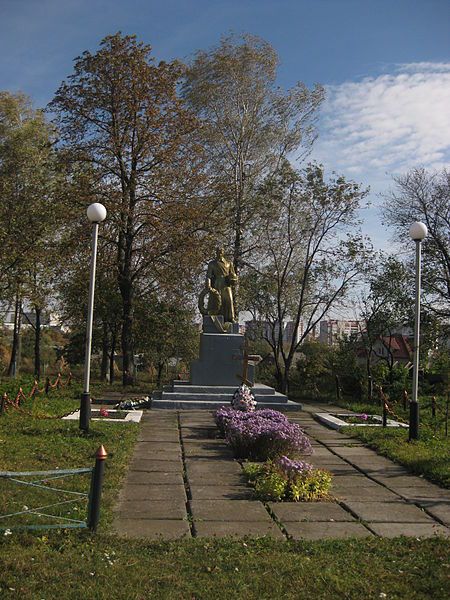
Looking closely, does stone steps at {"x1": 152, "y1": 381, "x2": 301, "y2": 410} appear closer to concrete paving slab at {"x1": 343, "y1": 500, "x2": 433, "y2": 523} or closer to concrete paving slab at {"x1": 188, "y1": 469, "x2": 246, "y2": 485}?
concrete paving slab at {"x1": 188, "y1": 469, "x2": 246, "y2": 485}

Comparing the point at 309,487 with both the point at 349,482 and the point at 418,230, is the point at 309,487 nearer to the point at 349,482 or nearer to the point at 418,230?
the point at 349,482

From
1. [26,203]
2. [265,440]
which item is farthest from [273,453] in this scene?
[26,203]

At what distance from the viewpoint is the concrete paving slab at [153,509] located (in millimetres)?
5898

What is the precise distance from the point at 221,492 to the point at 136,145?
15.6 metres

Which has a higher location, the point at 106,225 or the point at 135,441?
the point at 106,225

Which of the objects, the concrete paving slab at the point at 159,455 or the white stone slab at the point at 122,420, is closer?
the concrete paving slab at the point at 159,455

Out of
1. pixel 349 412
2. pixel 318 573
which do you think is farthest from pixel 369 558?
pixel 349 412

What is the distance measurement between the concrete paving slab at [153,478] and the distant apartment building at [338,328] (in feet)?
59.3

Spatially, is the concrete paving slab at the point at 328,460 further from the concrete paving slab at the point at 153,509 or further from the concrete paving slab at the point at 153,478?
the concrete paving slab at the point at 153,509

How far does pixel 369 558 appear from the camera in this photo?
4801 millimetres

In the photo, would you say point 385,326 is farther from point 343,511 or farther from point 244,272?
point 343,511

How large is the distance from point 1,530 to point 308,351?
24971 mm

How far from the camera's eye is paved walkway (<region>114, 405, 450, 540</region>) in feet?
18.5

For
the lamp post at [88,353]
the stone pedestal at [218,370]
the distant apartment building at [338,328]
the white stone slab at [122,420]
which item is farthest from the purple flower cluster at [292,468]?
the distant apartment building at [338,328]
